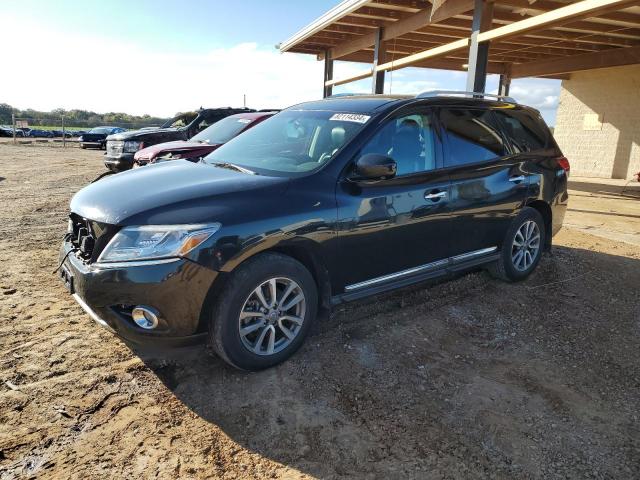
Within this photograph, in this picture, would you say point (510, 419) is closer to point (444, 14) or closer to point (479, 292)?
point (479, 292)

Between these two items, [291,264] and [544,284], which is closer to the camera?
[291,264]

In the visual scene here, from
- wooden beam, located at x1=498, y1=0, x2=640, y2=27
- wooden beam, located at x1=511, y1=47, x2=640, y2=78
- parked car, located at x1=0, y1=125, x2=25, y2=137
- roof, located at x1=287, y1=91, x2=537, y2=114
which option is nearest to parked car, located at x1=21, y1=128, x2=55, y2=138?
parked car, located at x1=0, y1=125, x2=25, y2=137

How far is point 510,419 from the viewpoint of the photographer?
2793mm

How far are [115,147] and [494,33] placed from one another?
7869 millimetres

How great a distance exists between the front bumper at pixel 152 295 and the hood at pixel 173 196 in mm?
286

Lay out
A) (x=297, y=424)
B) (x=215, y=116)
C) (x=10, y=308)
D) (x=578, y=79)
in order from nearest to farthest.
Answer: (x=297, y=424) < (x=10, y=308) < (x=215, y=116) < (x=578, y=79)

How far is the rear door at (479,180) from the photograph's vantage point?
13.5 feet

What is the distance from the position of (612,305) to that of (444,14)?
6654mm

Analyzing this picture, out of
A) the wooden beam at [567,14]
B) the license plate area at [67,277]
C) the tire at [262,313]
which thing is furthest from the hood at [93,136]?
the tire at [262,313]

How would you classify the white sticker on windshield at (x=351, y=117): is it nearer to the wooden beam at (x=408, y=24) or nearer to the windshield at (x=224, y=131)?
the windshield at (x=224, y=131)

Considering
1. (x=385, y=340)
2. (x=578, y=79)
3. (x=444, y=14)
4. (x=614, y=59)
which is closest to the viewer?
(x=385, y=340)

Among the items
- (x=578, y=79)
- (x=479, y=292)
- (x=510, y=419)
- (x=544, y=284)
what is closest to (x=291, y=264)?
(x=510, y=419)

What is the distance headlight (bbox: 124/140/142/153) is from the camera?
10.2 meters

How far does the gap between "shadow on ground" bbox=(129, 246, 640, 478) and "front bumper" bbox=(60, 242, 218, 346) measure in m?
0.44
